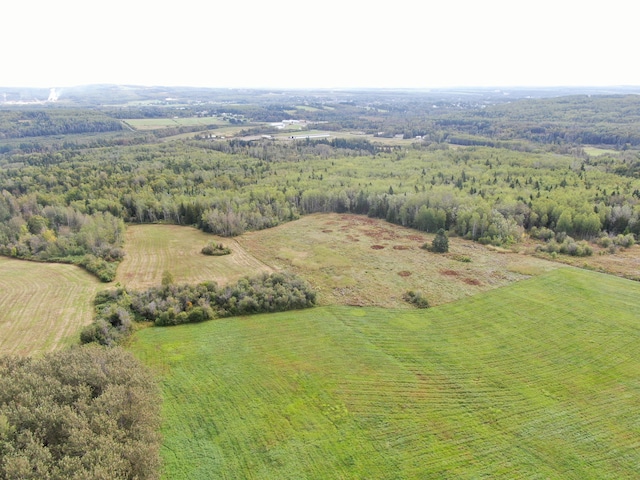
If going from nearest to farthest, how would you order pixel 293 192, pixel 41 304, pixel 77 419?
pixel 77 419, pixel 41 304, pixel 293 192

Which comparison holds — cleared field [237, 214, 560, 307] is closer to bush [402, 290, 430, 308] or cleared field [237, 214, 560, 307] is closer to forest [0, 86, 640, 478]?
bush [402, 290, 430, 308]

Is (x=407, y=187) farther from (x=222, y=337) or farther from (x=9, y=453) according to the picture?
(x=9, y=453)

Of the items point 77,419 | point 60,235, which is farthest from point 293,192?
point 77,419

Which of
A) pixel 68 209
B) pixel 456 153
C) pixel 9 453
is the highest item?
pixel 456 153

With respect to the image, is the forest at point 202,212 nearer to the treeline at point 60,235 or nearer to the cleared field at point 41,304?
the treeline at point 60,235

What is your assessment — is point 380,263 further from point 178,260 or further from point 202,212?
point 202,212

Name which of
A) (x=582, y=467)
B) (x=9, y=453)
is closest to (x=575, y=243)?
(x=582, y=467)
